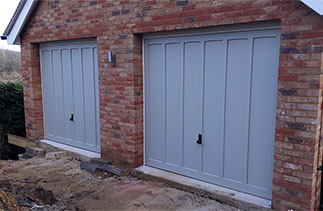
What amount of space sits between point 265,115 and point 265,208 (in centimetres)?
118

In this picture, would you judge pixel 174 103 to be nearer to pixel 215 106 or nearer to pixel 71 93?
pixel 215 106

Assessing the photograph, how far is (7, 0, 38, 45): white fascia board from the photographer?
6.82 m

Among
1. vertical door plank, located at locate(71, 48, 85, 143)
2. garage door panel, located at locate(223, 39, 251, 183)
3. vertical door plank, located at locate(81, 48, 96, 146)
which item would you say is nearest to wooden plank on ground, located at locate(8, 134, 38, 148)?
vertical door plank, located at locate(71, 48, 85, 143)

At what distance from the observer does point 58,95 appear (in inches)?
283

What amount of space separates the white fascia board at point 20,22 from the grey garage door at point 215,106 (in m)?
3.33

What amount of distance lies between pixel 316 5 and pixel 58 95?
5.81m

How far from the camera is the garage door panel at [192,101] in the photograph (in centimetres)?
463

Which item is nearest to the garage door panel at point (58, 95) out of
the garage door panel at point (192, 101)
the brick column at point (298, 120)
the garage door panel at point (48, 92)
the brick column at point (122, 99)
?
the garage door panel at point (48, 92)

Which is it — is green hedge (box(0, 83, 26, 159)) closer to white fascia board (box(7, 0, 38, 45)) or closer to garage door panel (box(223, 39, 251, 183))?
white fascia board (box(7, 0, 38, 45))

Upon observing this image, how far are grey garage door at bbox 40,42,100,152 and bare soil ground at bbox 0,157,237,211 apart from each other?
105 centimetres

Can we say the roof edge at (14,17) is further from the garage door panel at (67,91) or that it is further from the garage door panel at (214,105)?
the garage door panel at (214,105)

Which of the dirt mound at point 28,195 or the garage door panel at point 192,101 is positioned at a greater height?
the garage door panel at point 192,101

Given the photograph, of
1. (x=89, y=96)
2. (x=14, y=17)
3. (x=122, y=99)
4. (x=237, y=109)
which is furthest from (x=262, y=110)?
(x=14, y=17)

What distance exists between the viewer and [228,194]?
4250 mm
